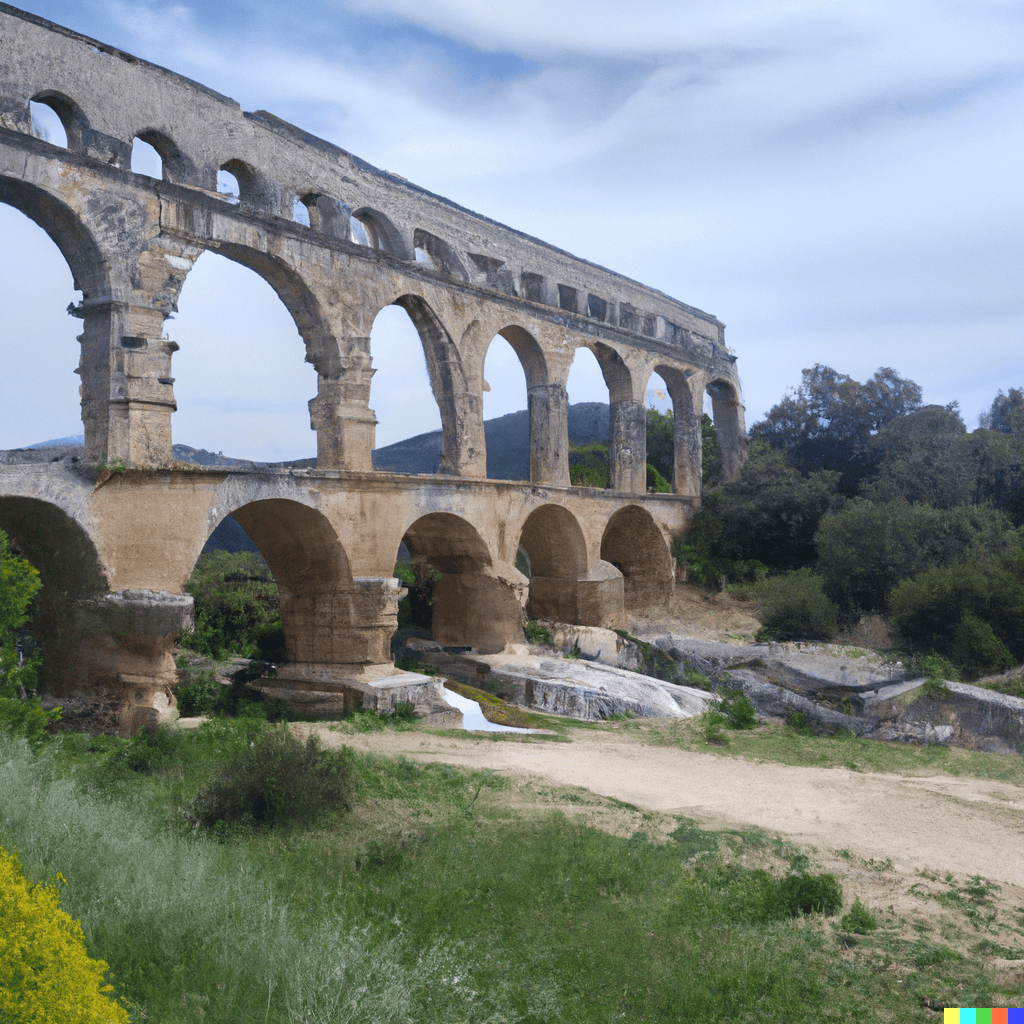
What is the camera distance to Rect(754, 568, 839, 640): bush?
55.1 feet

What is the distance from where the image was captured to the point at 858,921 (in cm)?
534

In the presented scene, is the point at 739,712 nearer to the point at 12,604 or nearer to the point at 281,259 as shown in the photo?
the point at 281,259

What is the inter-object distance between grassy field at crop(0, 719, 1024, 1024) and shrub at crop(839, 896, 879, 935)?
0.07 ft

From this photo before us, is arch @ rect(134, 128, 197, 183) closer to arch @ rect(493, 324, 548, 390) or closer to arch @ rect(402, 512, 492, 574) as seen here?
A: arch @ rect(402, 512, 492, 574)

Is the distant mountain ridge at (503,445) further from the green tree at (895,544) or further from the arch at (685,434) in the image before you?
the green tree at (895,544)

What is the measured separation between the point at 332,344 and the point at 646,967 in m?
10.5

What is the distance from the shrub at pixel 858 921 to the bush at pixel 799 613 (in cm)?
1175

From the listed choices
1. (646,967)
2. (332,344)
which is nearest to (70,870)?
(646,967)

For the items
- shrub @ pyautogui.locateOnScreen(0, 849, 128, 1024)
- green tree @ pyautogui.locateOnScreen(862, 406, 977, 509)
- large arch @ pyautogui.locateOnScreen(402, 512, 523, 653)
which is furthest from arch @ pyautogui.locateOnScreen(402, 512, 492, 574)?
shrub @ pyautogui.locateOnScreen(0, 849, 128, 1024)

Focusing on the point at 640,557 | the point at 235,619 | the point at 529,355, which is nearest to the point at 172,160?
the point at 235,619

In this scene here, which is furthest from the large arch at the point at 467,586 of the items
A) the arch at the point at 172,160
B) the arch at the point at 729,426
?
the arch at the point at 729,426

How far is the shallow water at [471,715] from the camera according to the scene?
11.7 meters

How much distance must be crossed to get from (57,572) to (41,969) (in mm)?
8284

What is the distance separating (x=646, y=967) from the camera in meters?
4.57
